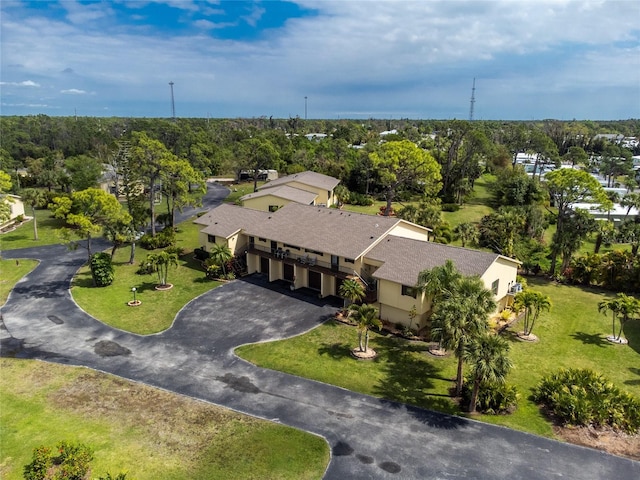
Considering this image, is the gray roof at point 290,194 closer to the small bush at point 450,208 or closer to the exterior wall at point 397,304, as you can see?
the small bush at point 450,208

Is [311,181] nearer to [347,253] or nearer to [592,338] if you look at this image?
[347,253]

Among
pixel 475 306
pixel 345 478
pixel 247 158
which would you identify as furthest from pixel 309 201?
pixel 345 478

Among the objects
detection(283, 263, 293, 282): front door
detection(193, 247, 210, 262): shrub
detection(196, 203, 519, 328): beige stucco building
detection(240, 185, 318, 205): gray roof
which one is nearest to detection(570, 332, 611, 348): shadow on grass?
detection(196, 203, 519, 328): beige stucco building

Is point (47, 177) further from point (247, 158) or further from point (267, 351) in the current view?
point (267, 351)

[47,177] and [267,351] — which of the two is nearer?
[267,351]

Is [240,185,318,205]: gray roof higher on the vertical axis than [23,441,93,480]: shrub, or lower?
higher

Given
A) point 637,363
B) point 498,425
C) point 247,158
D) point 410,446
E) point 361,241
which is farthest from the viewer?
point 247,158

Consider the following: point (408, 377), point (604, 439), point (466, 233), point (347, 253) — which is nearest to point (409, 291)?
point (408, 377)

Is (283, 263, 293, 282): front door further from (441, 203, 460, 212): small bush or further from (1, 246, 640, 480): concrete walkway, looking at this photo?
(441, 203, 460, 212): small bush
